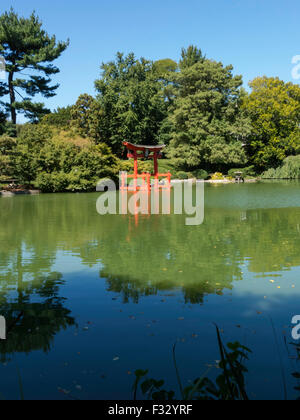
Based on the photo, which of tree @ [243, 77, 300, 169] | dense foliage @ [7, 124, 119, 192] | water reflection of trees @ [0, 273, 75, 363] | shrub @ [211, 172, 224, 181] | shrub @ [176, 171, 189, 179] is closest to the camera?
water reflection of trees @ [0, 273, 75, 363]

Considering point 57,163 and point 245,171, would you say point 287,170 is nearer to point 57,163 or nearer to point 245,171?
point 245,171

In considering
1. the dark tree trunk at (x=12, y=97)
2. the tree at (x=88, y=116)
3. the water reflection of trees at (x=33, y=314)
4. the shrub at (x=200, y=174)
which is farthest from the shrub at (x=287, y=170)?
the water reflection of trees at (x=33, y=314)

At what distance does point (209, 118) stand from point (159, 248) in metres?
29.6

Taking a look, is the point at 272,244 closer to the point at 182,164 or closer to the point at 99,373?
the point at 99,373

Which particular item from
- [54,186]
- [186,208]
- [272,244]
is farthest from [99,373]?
[54,186]

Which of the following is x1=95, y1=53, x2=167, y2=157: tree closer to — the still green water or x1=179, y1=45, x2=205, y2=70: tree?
x1=179, y1=45, x2=205, y2=70: tree

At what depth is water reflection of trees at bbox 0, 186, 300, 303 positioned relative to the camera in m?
4.76

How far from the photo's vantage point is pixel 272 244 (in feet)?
22.2

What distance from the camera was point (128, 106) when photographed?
121 feet

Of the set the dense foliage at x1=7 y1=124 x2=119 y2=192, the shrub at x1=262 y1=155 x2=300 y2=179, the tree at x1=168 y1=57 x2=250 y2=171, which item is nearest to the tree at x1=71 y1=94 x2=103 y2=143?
the tree at x1=168 y1=57 x2=250 y2=171

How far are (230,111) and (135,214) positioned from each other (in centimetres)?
2417

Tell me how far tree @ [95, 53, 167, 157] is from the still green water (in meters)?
29.6

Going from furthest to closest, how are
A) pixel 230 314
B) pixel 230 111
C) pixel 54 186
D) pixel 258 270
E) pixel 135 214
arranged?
1. pixel 230 111
2. pixel 54 186
3. pixel 135 214
4. pixel 258 270
5. pixel 230 314

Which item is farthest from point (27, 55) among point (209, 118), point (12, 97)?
point (209, 118)
